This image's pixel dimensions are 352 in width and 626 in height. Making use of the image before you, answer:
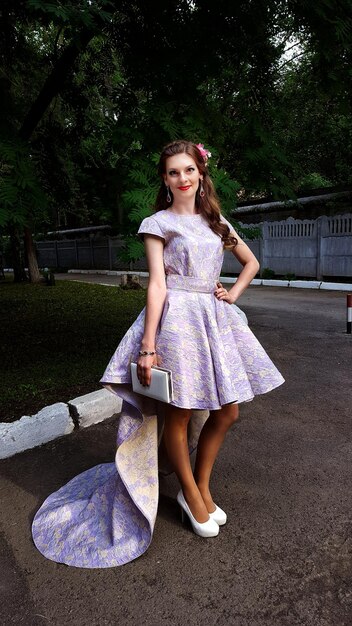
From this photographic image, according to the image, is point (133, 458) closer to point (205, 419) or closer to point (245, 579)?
point (205, 419)

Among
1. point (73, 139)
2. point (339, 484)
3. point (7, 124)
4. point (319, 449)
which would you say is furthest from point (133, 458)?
point (73, 139)

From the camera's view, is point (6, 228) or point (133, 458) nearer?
point (133, 458)

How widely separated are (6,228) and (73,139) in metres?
3.22

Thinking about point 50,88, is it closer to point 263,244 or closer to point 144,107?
point 144,107

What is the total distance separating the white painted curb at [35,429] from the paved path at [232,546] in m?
0.08

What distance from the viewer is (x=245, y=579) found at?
1.88m

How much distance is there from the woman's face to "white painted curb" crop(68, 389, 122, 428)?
2096 mm

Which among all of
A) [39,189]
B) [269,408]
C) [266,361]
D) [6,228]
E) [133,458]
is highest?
[39,189]

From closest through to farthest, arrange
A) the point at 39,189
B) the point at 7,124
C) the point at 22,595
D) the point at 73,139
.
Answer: the point at 22,595, the point at 39,189, the point at 7,124, the point at 73,139

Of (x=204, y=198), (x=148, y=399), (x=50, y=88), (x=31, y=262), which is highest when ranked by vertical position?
(x=50, y=88)

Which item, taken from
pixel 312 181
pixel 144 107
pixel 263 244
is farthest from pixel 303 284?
pixel 144 107

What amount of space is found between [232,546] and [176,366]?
0.92 metres

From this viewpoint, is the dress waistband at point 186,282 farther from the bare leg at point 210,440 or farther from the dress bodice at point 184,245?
the bare leg at point 210,440

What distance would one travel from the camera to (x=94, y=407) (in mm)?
3645
